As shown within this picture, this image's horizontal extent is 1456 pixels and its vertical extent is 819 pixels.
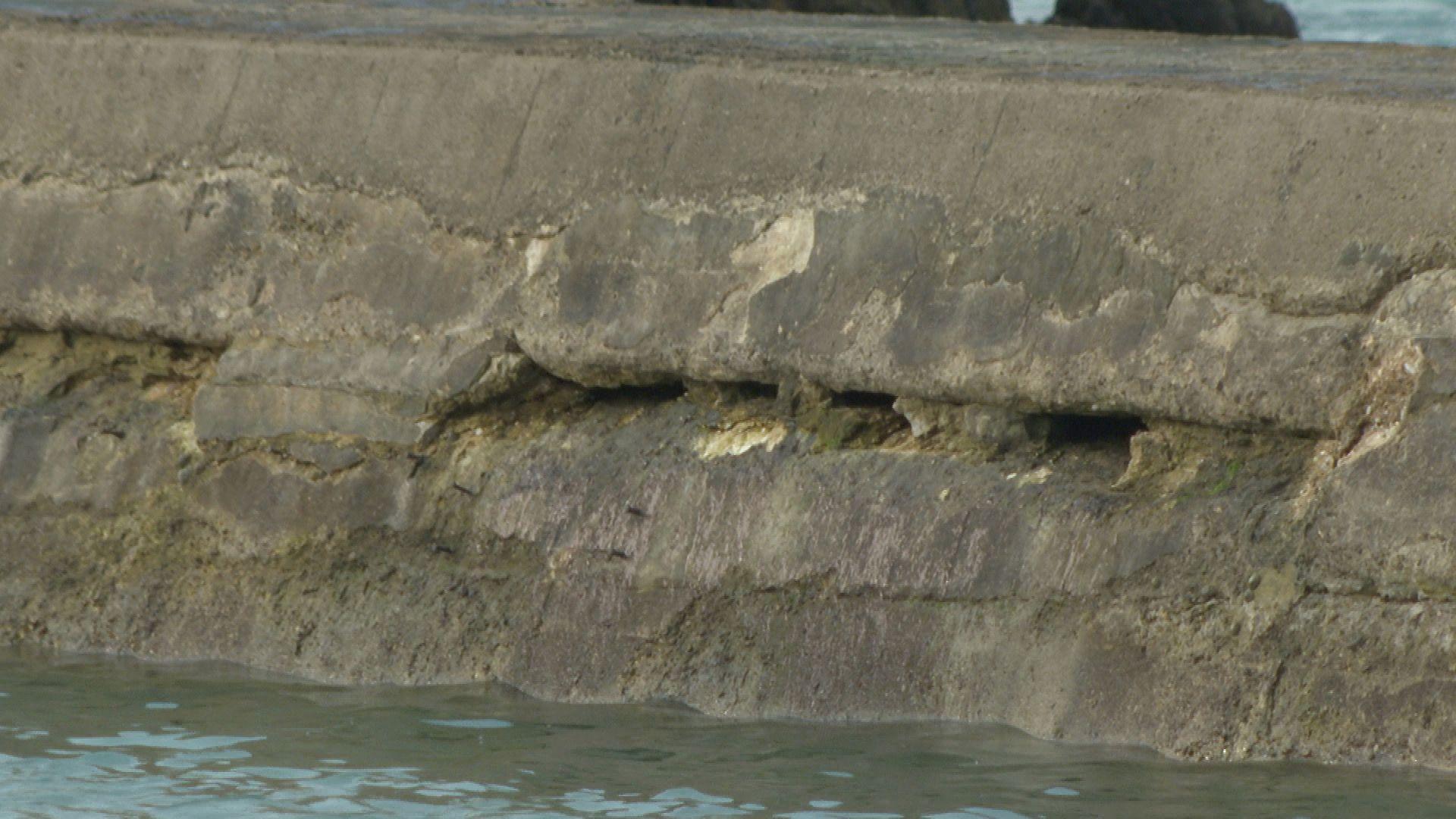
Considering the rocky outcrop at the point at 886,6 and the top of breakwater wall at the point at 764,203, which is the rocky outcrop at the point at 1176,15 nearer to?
the rocky outcrop at the point at 886,6

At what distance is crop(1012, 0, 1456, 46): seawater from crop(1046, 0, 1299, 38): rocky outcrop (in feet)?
20.2

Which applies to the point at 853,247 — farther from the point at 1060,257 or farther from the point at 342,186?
the point at 342,186

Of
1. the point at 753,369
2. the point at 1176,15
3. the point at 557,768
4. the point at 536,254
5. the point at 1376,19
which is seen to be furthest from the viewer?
the point at 1376,19

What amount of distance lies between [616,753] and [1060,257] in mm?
1149

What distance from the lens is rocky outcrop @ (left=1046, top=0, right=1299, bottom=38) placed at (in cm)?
1628

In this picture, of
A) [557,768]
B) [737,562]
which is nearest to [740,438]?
[737,562]

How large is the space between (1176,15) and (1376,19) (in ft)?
32.8

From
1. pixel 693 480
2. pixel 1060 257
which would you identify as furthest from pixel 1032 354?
Result: pixel 693 480

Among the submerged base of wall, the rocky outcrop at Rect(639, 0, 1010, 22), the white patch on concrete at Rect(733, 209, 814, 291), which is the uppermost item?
the rocky outcrop at Rect(639, 0, 1010, 22)

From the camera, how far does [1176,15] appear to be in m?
16.3

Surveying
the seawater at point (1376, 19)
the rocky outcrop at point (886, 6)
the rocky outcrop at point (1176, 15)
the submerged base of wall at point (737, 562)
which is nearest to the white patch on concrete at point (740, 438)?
the submerged base of wall at point (737, 562)

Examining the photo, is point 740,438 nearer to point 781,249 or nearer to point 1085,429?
point 781,249

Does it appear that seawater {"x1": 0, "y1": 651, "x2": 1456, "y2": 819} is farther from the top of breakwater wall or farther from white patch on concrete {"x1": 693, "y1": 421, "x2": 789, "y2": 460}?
the top of breakwater wall

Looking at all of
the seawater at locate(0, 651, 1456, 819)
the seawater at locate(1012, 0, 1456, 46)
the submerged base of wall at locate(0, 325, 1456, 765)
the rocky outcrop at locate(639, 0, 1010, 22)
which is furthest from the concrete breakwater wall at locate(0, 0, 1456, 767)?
the seawater at locate(1012, 0, 1456, 46)
